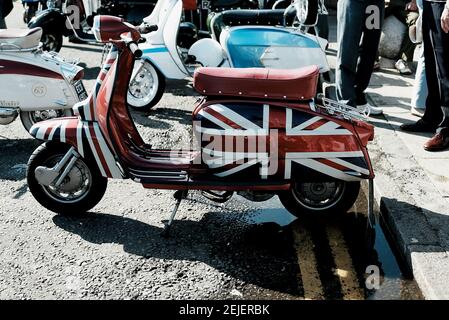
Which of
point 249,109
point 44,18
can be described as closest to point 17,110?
point 249,109

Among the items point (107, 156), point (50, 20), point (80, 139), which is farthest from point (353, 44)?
point (50, 20)

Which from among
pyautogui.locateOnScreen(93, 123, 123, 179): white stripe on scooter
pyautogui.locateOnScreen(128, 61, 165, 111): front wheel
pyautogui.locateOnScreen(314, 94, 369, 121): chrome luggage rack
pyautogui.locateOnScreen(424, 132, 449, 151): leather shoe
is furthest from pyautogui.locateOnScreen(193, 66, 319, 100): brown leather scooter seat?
pyautogui.locateOnScreen(128, 61, 165, 111): front wheel

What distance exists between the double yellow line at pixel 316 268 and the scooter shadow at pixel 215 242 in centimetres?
6

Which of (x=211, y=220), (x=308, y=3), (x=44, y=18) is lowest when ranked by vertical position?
(x=211, y=220)

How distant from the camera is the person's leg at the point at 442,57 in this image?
4938 millimetres

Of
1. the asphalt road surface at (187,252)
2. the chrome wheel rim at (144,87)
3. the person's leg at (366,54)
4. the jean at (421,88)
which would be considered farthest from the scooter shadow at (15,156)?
the jean at (421,88)

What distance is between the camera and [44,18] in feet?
27.0

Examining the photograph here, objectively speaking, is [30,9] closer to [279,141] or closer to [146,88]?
[146,88]

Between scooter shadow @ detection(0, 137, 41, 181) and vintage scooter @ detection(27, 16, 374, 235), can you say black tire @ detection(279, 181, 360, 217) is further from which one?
scooter shadow @ detection(0, 137, 41, 181)

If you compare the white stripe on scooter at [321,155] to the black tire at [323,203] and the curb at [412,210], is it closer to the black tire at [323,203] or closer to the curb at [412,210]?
the black tire at [323,203]
